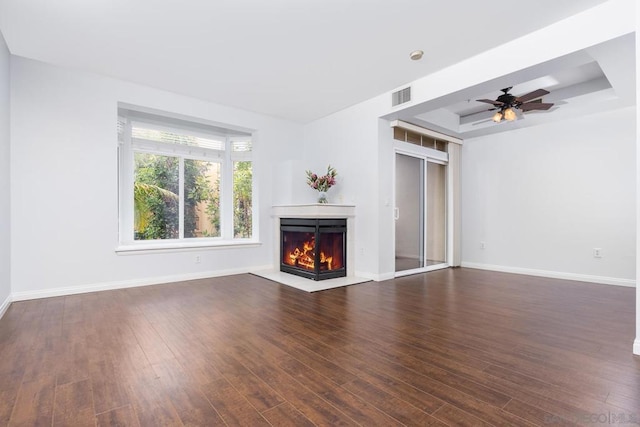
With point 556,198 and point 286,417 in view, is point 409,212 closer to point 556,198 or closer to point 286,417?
point 556,198

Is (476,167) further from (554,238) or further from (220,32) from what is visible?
(220,32)

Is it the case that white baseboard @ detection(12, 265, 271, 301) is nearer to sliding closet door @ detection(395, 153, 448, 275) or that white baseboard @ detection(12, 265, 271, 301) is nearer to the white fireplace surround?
the white fireplace surround

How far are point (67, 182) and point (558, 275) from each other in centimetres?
725

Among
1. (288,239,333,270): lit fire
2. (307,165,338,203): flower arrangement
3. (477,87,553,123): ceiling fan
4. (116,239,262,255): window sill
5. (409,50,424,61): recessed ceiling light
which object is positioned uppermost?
(409,50,424,61): recessed ceiling light

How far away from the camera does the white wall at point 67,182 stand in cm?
359

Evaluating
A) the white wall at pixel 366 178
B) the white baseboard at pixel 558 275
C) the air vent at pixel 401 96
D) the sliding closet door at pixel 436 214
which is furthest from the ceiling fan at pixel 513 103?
the white baseboard at pixel 558 275

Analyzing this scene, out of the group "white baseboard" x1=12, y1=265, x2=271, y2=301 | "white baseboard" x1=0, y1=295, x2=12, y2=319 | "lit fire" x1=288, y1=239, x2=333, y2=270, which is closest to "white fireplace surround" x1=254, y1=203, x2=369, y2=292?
"lit fire" x1=288, y1=239, x2=333, y2=270

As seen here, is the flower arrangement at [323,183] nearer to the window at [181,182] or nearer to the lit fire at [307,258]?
the lit fire at [307,258]

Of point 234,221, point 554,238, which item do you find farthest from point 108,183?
point 554,238

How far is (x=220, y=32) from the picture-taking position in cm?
311

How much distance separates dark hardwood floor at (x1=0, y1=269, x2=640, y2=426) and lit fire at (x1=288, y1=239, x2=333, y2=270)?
3.75 ft

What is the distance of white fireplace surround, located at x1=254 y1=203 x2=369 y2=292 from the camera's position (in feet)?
14.8

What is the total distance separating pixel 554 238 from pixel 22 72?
307 inches

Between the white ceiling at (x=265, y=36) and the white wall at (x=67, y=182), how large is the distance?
10.5 inches
